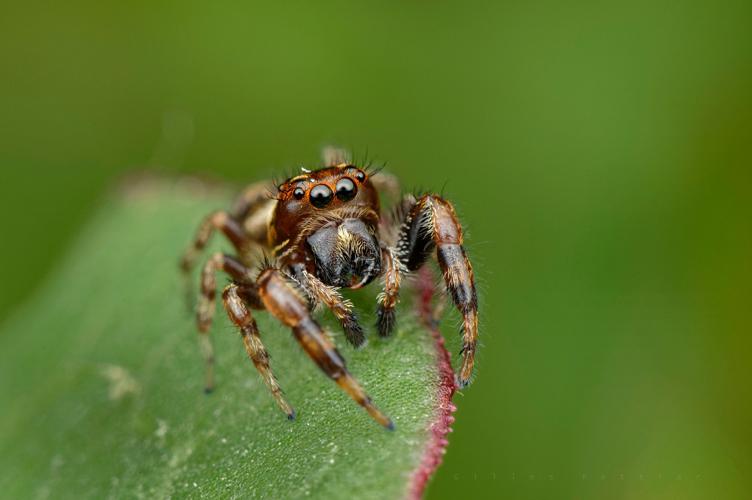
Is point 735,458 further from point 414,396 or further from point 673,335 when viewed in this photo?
point 414,396

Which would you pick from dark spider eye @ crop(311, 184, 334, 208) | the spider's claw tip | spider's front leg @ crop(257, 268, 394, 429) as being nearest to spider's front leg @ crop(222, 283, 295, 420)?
spider's front leg @ crop(257, 268, 394, 429)

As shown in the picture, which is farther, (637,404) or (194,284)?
(637,404)

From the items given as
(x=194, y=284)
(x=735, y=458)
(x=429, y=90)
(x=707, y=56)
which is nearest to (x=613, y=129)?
(x=707, y=56)

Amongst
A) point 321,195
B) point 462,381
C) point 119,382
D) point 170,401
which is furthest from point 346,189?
point 119,382

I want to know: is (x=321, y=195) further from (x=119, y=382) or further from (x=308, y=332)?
(x=119, y=382)

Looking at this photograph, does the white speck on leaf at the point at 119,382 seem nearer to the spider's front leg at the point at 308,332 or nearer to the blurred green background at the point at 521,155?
the spider's front leg at the point at 308,332

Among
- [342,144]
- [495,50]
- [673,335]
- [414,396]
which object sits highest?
[495,50]
